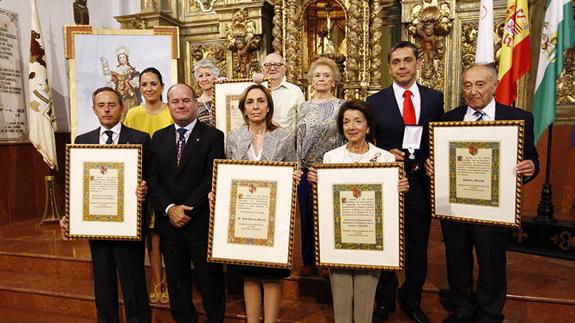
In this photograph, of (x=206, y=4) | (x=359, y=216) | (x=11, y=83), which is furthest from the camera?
(x=206, y=4)

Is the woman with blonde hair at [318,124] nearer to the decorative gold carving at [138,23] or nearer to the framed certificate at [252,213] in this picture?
the framed certificate at [252,213]

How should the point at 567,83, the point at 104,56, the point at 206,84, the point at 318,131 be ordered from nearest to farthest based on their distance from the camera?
the point at 318,131 < the point at 206,84 < the point at 567,83 < the point at 104,56

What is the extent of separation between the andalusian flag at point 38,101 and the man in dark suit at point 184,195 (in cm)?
379

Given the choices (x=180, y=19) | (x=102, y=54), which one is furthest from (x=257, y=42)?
(x=102, y=54)

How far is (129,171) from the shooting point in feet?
7.95

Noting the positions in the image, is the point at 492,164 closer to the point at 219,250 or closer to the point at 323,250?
the point at 323,250

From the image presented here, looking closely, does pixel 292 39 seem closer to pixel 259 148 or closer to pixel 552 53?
pixel 552 53

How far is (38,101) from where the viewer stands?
213 inches

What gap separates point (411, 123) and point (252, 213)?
1122mm

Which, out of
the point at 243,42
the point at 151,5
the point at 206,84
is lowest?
the point at 206,84

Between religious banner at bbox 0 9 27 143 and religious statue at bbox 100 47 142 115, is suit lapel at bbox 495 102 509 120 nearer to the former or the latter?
religious statue at bbox 100 47 142 115

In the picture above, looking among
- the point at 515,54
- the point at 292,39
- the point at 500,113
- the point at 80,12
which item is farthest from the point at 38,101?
the point at 515,54

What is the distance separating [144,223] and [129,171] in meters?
0.37

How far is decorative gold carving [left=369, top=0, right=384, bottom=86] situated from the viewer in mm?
5352
